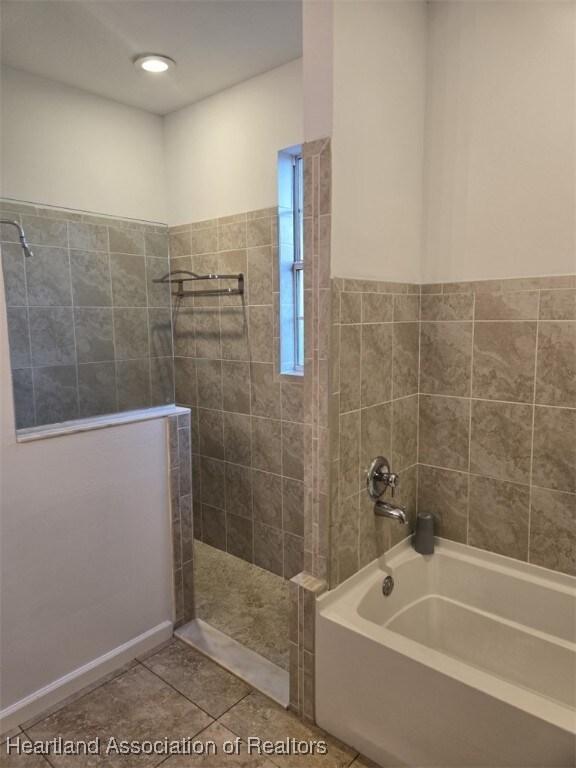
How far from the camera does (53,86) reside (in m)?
2.70

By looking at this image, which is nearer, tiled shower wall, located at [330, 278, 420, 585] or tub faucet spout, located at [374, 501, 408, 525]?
tiled shower wall, located at [330, 278, 420, 585]

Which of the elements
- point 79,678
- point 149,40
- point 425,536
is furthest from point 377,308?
point 79,678

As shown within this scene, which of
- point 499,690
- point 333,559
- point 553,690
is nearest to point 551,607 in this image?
point 553,690

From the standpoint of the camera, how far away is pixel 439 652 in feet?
5.34

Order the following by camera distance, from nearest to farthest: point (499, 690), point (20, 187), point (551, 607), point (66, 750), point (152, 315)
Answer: point (499, 690)
point (66, 750)
point (551, 607)
point (152, 315)
point (20, 187)

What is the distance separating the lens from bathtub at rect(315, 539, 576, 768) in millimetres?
1330

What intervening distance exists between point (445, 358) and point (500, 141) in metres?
0.81

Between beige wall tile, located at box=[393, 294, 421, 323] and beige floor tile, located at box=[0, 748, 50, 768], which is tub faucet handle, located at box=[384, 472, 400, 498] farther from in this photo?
beige floor tile, located at box=[0, 748, 50, 768]

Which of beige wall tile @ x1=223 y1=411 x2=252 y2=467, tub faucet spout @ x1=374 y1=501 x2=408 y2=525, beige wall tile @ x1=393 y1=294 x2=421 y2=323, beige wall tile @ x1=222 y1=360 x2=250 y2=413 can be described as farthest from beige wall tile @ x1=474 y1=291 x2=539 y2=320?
beige wall tile @ x1=223 y1=411 x2=252 y2=467

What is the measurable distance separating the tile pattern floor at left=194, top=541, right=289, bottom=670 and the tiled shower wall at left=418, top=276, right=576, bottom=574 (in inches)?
34.6

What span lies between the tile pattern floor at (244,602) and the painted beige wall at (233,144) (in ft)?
6.53

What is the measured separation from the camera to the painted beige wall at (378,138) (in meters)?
1.62

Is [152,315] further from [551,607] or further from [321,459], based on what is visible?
[551,607]

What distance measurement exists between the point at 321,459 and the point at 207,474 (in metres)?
1.57
